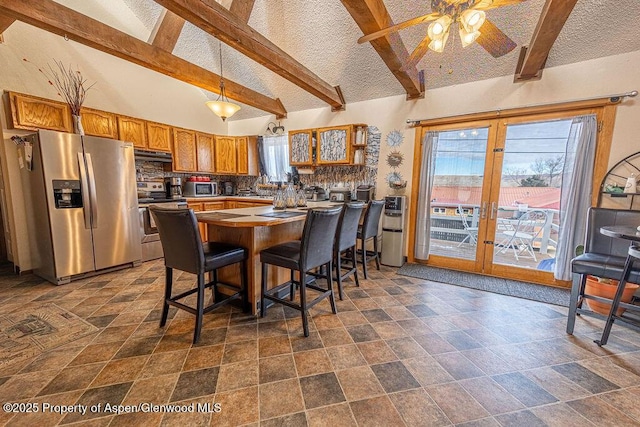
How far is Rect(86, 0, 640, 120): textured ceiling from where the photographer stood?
250 centimetres

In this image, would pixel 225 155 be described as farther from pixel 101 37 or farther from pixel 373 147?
pixel 373 147

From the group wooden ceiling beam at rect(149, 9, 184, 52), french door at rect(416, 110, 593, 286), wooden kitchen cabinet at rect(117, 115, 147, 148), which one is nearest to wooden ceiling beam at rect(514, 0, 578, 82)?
french door at rect(416, 110, 593, 286)

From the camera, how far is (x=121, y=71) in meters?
4.01

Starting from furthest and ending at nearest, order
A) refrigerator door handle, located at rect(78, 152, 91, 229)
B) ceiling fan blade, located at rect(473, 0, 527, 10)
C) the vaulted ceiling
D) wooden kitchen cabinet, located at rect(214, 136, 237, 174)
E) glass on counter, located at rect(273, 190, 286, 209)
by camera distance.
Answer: wooden kitchen cabinet, located at rect(214, 136, 237, 174)
refrigerator door handle, located at rect(78, 152, 91, 229)
glass on counter, located at rect(273, 190, 286, 209)
the vaulted ceiling
ceiling fan blade, located at rect(473, 0, 527, 10)

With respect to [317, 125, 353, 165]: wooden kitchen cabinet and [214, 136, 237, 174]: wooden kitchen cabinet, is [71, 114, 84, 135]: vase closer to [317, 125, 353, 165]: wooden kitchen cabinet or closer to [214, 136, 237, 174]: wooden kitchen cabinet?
[214, 136, 237, 174]: wooden kitchen cabinet

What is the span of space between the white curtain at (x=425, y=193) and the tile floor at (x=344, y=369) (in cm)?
136

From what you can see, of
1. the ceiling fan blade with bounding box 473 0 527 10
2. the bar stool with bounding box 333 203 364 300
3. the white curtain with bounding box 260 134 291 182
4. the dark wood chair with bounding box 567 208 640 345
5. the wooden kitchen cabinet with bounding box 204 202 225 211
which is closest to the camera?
the ceiling fan blade with bounding box 473 0 527 10

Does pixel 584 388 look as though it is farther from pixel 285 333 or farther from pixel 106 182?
pixel 106 182

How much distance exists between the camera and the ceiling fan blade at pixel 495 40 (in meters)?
1.85

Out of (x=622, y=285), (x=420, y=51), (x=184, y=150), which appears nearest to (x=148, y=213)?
(x=184, y=150)

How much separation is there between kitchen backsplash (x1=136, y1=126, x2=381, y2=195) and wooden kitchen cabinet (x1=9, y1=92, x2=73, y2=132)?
1.13 m

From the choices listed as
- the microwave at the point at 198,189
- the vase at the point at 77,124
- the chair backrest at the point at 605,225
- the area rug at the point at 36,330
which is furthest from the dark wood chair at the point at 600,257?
the vase at the point at 77,124

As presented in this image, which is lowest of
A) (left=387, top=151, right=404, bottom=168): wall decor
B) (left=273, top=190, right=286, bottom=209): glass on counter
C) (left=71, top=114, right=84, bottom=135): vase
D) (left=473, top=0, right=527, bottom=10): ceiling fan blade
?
(left=273, top=190, right=286, bottom=209): glass on counter

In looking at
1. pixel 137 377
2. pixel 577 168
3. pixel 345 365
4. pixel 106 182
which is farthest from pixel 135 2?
pixel 577 168
